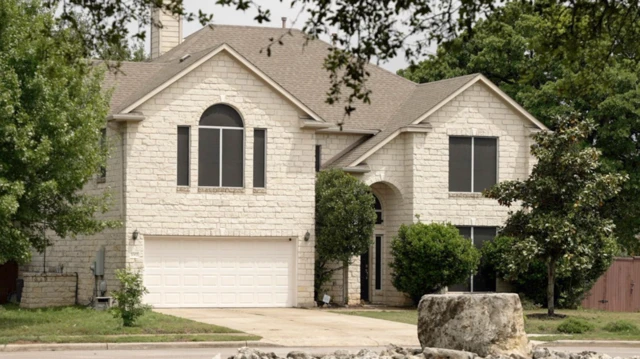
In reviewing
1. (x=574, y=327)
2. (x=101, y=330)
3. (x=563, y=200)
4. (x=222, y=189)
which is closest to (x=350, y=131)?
(x=222, y=189)

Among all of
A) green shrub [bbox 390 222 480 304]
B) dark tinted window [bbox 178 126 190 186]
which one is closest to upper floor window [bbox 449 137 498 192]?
green shrub [bbox 390 222 480 304]

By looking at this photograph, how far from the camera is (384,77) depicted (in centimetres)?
4162

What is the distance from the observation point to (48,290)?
3394 cm

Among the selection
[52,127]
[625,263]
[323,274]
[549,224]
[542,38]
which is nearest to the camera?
[542,38]

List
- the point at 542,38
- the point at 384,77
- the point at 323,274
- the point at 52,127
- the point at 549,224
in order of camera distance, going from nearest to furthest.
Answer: the point at 542,38 → the point at 52,127 → the point at 549,224 → the point at 323,274 → the point at 384,77

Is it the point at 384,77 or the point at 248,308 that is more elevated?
the point at 384,77

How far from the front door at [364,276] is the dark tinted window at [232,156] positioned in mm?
5476

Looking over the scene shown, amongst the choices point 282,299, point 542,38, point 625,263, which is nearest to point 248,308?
point 282,299

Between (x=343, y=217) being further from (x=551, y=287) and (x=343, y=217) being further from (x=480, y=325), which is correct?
(x=480, y=325)

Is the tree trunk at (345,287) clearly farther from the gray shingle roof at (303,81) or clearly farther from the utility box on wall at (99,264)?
the utility box on wall at (99,264)

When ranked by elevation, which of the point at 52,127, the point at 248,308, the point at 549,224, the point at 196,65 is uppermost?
the point at 196,65

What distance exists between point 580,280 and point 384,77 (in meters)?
10.1

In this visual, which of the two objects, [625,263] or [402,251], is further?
[625,263]

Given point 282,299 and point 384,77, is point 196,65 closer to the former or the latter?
point 282,299
